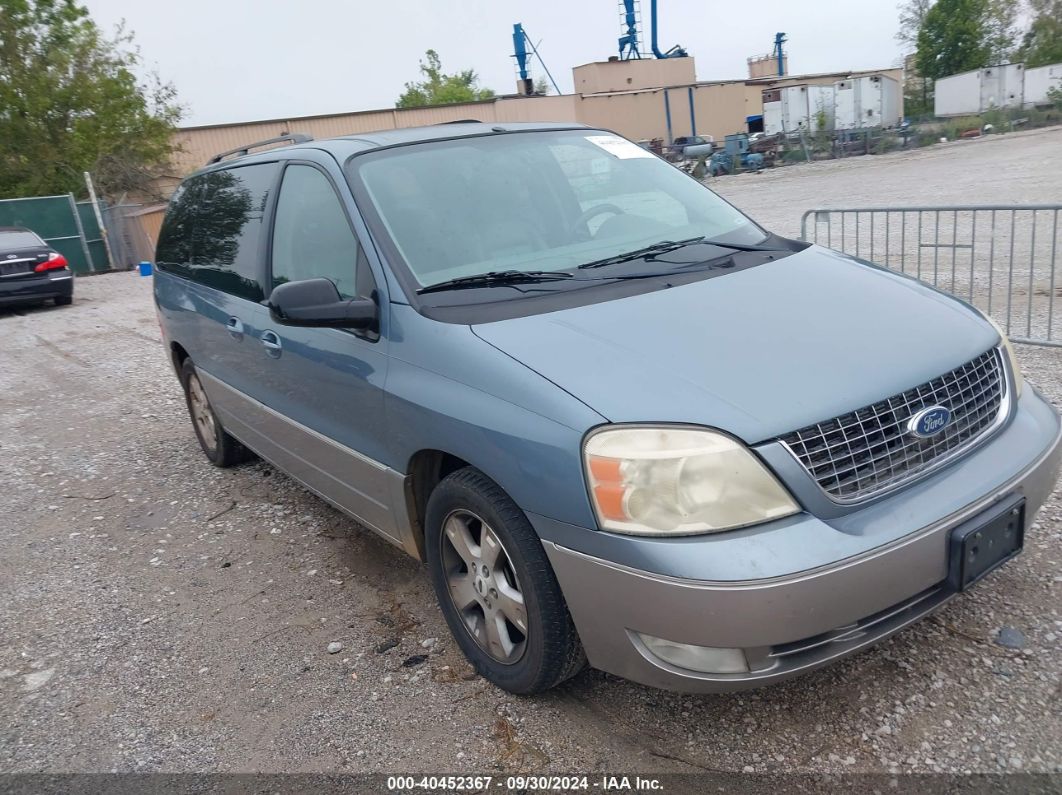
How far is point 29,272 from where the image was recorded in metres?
14.7

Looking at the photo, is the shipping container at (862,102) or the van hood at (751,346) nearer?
the van hood at (751,346)

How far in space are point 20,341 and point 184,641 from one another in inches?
413

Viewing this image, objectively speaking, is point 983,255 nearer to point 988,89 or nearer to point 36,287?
point 36,287

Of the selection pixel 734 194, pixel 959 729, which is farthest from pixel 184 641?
pixel 734 194

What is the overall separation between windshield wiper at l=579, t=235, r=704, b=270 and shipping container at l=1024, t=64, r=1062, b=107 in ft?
174

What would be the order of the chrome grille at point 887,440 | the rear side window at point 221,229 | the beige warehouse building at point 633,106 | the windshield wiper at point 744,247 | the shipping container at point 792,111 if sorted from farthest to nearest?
the shipping container at point 792,111
the beige warehouse building at point 633,106
the rear side window at point 221,229
the windshield wiper at point 744,247
the chrome grille at point 887,440

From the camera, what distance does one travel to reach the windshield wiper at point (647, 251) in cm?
336

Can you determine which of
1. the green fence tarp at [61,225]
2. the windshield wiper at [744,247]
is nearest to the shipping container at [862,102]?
the green fence tarp at [61,225]

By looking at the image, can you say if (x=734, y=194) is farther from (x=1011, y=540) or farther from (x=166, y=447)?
(x=1011, y=540)

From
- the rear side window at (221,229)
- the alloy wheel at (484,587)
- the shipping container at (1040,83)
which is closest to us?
the alloy wheel at (484,587)

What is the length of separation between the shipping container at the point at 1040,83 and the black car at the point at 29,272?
162 ft

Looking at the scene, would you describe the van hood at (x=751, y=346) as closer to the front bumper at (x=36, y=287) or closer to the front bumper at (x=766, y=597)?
the front bumper at (x=766, y=597)

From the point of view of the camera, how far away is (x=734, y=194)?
26.4m

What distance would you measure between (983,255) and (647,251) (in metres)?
9.49
